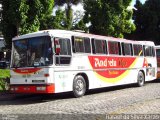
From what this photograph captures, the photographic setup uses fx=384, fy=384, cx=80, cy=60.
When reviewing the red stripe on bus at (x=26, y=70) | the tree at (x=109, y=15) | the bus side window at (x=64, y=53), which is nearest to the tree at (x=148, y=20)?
the tree at (x=109, y=15)

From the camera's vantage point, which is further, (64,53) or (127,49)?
(127,49)

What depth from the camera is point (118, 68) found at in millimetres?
19750

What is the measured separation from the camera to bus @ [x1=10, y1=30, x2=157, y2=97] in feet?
48.4

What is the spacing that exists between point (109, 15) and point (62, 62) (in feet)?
38.9

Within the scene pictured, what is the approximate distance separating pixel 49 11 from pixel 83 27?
1313 centimetres

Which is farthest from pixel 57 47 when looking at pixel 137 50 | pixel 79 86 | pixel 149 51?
pixel 149 51

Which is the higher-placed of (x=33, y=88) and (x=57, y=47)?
(x=57, y=47)

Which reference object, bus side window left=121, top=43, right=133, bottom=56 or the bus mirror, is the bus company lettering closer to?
bus side window left=121, top=43, right=133, bottom=56

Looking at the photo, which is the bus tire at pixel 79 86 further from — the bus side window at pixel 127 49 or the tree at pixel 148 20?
the tree at pixel 148 20

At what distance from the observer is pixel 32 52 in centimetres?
1512

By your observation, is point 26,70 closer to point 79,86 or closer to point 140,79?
point 79,86

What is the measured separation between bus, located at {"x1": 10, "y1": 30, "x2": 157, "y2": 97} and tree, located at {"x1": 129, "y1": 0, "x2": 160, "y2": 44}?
75.8 ft

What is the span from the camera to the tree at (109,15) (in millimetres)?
26562

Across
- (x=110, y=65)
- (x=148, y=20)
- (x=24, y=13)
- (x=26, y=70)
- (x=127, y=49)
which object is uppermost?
(x=148, y=20)
